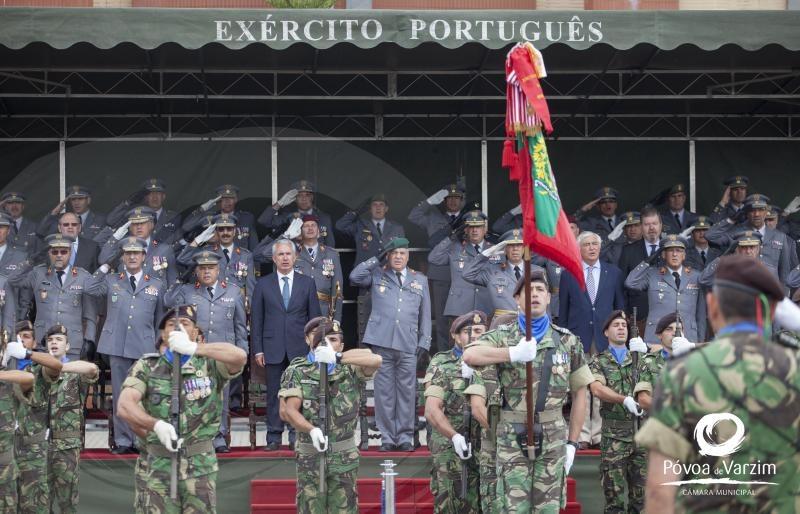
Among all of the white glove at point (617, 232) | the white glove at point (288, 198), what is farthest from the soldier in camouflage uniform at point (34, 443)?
the white glove at point (617, 232)

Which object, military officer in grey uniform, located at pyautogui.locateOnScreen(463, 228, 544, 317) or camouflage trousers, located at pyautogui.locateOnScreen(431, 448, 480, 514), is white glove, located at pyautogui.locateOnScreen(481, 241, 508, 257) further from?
→ camouflage trousers, located at pyautogui.locateOnScreen(431, 448, 480, 514)

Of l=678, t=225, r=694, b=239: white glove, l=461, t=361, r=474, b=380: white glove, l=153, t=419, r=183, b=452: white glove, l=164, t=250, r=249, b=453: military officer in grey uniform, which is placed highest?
l=678, t=225, r=694, b=239: white glove

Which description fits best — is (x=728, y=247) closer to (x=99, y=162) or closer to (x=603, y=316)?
→ (x=603, y=316)

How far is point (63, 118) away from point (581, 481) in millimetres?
7121

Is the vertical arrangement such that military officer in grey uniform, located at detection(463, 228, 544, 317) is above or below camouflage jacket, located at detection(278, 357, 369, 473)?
above

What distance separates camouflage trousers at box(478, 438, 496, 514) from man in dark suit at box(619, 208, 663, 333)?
4376 mm

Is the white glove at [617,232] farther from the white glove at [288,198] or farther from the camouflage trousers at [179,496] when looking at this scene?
the camouflage trousers at [179,496]

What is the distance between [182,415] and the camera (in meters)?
8.27

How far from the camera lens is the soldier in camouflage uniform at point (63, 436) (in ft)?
33.9

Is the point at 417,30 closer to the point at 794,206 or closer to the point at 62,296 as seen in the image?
the point at 62,296

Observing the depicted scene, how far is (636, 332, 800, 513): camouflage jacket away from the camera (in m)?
4.43

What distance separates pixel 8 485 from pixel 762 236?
7.64 m

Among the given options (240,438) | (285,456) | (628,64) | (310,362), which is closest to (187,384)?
(310,362)

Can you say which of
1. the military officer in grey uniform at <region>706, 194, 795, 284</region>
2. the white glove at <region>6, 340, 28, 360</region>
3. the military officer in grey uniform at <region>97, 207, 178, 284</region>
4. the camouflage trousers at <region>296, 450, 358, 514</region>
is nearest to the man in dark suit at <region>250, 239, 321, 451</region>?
the military officer in grey uniform at <region>97, 207, 178, 284</region>
